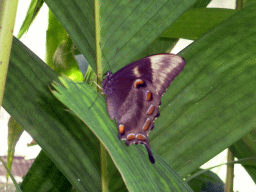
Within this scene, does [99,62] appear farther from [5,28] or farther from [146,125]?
[5,28]

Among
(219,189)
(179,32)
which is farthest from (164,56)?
(219,189)

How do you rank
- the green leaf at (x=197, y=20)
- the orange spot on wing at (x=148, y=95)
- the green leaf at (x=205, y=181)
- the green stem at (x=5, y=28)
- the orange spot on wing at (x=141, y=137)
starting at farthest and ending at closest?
1. the green leaf at (x=205, y=181)
2. the green leaf at (x=197, y=20)
3. the orange spot on wing at (x=148, y=95)
4. the orange spot on wing at (x=141, y=137)
5. the green stem at (x=5, y=28)

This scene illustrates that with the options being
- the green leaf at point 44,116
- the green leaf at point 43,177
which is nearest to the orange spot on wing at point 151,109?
the green leaf at point 44,116

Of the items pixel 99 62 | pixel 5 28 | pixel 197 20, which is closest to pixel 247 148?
pixel 197 20

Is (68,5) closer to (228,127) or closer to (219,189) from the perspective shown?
(228,127)

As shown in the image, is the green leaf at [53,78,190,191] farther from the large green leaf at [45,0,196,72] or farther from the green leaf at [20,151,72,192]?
the green leaf at [20,151,72,192]

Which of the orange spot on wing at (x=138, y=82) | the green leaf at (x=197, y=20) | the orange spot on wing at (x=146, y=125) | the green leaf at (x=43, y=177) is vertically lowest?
the orange spot on wing at (x=146, y=125)

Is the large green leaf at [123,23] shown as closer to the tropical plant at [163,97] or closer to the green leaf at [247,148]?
the tropical plant at [163,97]

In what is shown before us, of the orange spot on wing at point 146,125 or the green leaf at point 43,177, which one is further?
the green leaf at point 43,177
